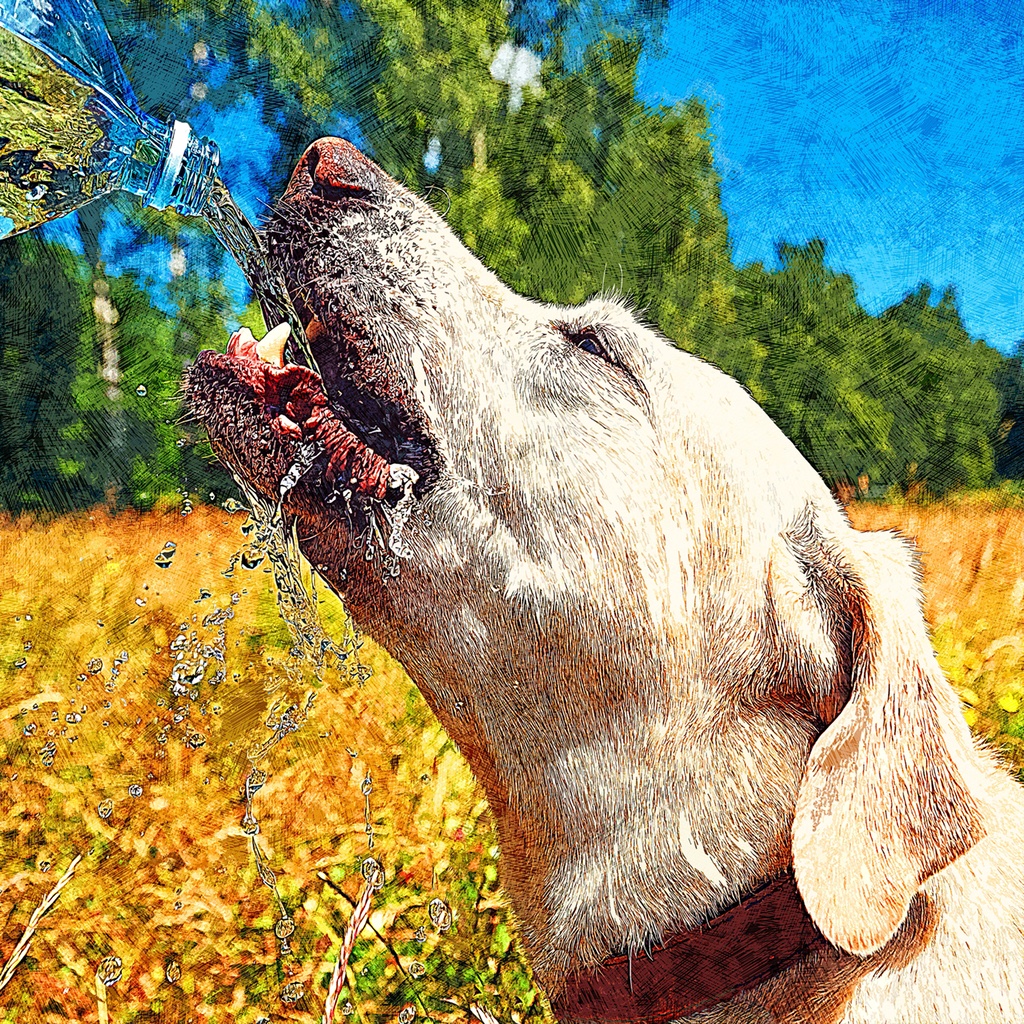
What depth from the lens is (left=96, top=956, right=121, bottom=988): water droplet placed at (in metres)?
2.54

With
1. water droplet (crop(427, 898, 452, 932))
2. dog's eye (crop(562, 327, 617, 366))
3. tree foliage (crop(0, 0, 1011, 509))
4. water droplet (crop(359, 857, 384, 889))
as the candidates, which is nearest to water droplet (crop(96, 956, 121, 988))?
water droplet (crop(359, 857, 384, 889))

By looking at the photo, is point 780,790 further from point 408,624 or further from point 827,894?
point 408,624

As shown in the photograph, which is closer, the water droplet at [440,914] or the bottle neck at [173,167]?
the bottle neck at [173,167]

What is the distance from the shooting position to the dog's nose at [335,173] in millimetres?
1902

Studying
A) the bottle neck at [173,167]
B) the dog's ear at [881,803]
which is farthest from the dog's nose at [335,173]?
the dog's ear at [881,803]

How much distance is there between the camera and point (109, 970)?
8.34 feet

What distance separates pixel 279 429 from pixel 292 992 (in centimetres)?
186

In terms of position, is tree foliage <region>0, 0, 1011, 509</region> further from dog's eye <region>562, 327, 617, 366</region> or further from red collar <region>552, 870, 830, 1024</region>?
red collar <region>552, 870, 830, 1024</region>

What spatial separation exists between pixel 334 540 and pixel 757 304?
1611 mm

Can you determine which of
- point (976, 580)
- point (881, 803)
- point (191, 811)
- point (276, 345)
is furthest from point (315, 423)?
point (976, 580)

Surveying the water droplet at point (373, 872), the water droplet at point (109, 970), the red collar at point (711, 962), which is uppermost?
the red collar at point (711, 962)

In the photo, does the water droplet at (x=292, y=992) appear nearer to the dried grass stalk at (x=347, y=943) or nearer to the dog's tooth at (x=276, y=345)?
the dried grass stalk at (x=347, y=943)

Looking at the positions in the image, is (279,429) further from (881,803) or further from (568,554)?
(881,803)

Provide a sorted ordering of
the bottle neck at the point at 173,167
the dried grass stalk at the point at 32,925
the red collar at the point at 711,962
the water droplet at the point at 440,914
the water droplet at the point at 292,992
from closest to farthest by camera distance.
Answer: the red collar at the point at 711,962 < the bottle neck at the point at 173,167 < the dried grass stalk at the point at 32,925 < the water droplet at the point at 292,992 < the water droplet at the point at 440,914
